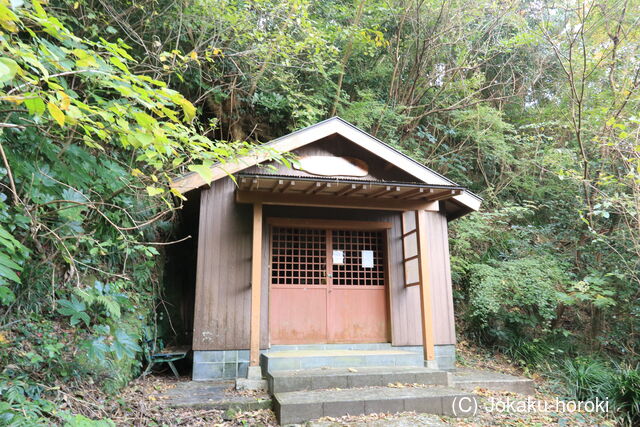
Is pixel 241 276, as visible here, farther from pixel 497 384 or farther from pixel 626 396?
pixel 626 396

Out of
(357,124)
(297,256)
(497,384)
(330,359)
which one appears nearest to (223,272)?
(297,256)

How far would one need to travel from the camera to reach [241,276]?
5.95 meters

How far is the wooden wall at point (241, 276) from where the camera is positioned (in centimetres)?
571

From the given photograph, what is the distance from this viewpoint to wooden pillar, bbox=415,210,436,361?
5.86 m

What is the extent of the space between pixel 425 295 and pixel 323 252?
1852mm

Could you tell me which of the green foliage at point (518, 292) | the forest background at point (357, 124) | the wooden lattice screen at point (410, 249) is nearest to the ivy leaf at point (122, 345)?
the forest background at point (357, 124)

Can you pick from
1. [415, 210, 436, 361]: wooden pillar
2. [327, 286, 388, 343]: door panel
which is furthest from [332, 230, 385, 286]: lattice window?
[415, 210, 436, 361]: wooden pillar

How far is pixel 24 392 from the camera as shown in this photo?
10.3 ft

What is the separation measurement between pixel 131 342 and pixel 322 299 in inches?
144

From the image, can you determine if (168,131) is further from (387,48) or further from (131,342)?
(387,48)

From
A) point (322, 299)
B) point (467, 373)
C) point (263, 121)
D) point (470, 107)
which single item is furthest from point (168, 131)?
point (470, 107)

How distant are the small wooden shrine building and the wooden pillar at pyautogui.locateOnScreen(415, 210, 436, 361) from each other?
16 millimetres

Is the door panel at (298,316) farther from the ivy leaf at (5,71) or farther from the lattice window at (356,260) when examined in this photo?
the ivy leaf at (5,71)

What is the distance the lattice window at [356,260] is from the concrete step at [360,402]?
2180 mm
